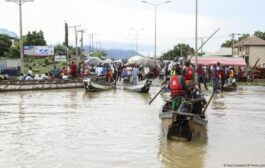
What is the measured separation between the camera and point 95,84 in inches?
1141

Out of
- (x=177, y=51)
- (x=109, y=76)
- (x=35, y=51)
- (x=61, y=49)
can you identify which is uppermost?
(x=177, y=51)

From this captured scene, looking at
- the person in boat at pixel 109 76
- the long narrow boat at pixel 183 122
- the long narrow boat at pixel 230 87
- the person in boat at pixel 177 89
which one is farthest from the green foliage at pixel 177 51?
the person in boat at pixel 177 89

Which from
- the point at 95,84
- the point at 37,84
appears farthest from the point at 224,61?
the point at 37,84

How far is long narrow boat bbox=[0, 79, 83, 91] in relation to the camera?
28.6 m

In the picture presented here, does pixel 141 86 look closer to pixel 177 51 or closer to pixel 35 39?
pixel 35 39

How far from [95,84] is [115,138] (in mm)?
16135

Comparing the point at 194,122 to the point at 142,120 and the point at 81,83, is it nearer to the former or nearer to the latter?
the point at 142,120

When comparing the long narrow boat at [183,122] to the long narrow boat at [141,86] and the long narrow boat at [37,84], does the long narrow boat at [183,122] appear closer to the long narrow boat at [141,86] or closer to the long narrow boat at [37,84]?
the long narrow boat at [141,86]

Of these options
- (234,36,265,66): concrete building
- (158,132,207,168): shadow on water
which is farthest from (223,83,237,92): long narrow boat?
(234,36,265,66): concrete building

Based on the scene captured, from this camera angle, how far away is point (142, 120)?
54.1 ft

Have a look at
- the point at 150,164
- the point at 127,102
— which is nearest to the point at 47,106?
the point at 127,102

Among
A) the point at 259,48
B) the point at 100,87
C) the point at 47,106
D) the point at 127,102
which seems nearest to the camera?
the point at 47,106

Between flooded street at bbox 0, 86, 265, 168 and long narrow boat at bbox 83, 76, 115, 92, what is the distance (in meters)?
6.87

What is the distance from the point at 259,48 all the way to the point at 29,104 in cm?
5878
